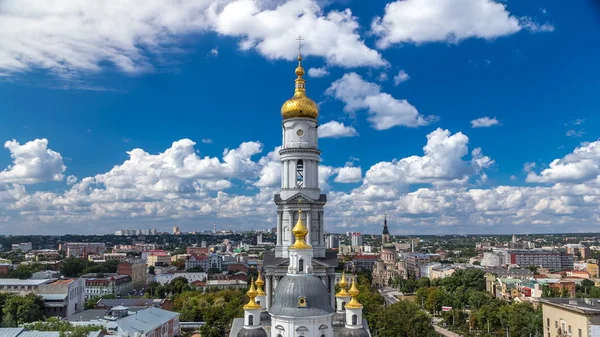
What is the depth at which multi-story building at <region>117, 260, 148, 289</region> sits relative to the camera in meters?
110

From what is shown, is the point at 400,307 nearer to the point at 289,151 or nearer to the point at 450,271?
the point at 289,151

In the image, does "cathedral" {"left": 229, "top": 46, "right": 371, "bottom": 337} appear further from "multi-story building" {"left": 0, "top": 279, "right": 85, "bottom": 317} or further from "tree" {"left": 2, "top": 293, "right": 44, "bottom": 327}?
"multi-story building" {"left": 0, "top": 279, "right": 85, "bottom": 317}

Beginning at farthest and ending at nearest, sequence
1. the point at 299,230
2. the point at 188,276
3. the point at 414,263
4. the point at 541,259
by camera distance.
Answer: the point at 541,259, the point at 414,263, the point at 188,276, the point at 299,230

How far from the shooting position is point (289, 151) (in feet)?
128

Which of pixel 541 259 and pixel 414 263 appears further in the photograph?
pixel 541 259

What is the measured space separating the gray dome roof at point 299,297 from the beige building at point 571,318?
2008cm

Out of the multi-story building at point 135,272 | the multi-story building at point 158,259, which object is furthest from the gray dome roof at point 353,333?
the multi-story building at point 158,259

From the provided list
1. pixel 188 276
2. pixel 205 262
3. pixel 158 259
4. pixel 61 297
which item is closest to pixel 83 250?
pixel 158 259

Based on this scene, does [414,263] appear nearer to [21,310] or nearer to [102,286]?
[102,286]

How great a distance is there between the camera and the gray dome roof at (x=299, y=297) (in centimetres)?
2786

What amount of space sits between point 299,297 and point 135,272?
92974mm

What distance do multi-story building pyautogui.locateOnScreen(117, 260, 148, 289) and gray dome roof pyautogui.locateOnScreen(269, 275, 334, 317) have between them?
87509mm

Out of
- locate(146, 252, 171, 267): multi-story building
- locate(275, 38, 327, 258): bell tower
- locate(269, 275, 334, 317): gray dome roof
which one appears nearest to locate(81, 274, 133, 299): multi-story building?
locate(146, 252, 171, 267): multi-story building

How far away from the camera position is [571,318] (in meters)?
39.1
